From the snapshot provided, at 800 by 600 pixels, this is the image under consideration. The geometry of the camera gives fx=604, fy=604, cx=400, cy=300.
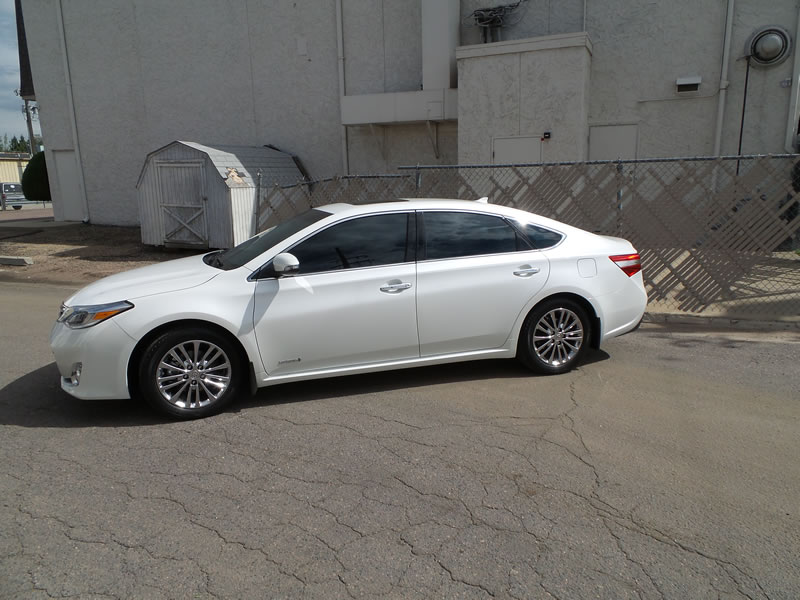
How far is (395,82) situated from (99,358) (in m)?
12.7

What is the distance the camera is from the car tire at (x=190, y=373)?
441 centimetres

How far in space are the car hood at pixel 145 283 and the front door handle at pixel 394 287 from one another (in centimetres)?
134

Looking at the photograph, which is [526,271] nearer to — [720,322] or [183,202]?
[720,322]

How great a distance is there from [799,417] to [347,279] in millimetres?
3621

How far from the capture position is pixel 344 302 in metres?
4.80

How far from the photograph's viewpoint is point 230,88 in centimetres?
1723

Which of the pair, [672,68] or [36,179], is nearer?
[672,68]

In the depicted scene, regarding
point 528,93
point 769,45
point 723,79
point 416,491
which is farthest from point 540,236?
point 769,45

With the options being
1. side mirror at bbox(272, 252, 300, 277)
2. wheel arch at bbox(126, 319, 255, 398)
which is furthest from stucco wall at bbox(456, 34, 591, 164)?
wheel arch at bbox(126, 319, 255, 398)

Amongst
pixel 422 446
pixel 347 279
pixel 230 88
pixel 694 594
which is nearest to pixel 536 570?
pixel 694 594

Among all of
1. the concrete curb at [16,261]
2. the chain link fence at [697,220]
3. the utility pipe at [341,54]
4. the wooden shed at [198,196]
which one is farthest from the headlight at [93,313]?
the utility pipe at [341,54]

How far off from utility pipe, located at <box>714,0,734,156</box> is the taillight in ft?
28.9

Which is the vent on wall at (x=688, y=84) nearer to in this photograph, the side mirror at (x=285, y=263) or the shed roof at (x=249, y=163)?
the shed roof at (x=249, y=163)

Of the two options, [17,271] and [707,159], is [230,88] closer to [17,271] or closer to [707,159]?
[17,271]
